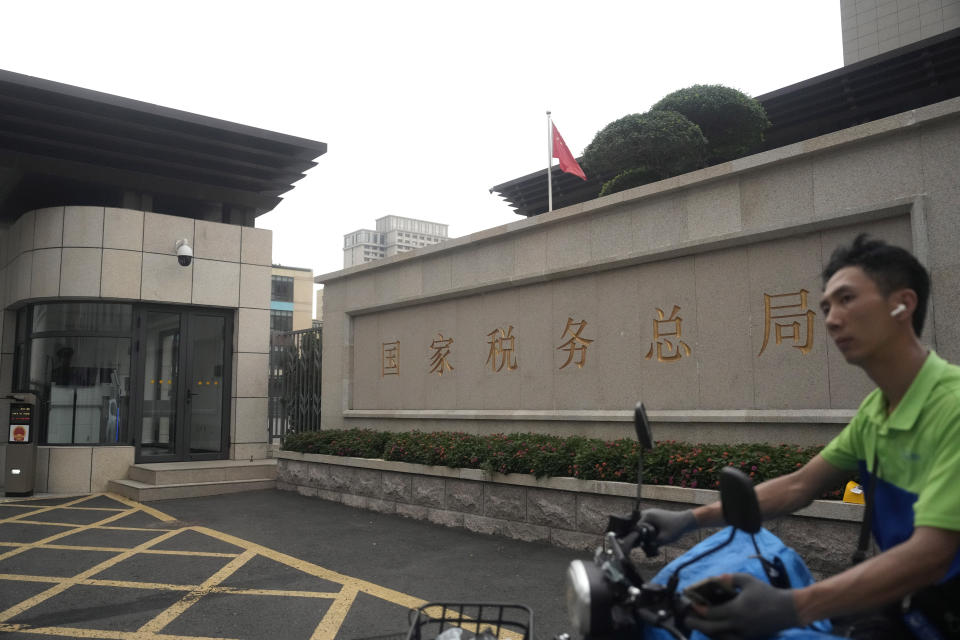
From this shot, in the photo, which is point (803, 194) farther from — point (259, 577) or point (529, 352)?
point (259, 577)

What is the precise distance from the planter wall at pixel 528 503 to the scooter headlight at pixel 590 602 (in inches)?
158

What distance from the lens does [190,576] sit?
5957 millimetres

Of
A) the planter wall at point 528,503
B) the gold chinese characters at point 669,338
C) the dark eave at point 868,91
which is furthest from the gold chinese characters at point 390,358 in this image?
the dark eave at point 868,91

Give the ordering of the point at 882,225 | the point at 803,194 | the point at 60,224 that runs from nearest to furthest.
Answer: the point at 882,225 → the point at 803,194 → the point at 60,224

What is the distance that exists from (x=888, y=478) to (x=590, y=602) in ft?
2.87

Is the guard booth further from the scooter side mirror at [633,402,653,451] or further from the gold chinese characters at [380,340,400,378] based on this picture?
the scooter side mirror at [633,402,653,451]

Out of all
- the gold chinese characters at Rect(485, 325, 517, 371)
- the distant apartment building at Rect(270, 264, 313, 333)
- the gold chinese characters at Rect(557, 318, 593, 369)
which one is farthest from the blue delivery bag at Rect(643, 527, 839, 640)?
the distant apartment building at Rect(270, 264, 313, 333)

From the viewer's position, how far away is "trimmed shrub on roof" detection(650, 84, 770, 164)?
1230 cm

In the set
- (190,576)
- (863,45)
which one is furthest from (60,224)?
(863,45)

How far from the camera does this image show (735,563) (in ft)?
5.45

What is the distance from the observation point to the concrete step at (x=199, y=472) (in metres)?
10.8

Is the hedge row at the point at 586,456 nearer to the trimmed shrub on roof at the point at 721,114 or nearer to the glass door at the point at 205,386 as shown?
the glass door at the point at 205,386

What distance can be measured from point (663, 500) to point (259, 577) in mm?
3600

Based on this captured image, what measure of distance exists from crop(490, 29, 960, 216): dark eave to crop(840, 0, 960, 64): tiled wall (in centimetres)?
709
